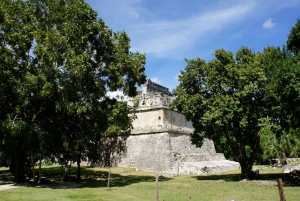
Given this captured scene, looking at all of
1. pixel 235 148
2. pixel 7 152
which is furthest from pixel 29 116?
pixel 235 148

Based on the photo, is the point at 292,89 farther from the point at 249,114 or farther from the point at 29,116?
the point at 29,116

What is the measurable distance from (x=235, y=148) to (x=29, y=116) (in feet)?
48.1

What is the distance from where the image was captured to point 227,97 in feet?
57.5

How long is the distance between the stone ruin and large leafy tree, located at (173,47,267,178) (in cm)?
614

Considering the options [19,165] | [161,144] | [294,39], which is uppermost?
[294,39]

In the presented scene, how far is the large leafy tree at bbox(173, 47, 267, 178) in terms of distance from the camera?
56.5 feet

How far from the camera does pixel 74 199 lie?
10875 millimetres

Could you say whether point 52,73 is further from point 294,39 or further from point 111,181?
point 294,39

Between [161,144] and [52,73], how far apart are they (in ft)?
49.2

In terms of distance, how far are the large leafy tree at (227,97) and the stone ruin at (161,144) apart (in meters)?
6.14

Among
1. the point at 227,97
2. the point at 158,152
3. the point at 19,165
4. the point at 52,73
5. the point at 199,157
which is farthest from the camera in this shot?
the point at 199,157

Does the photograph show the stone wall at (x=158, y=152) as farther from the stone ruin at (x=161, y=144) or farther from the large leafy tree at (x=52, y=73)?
the large leafy tree at (x=52, y=73)

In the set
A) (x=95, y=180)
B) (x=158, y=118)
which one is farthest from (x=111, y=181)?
(x=158, y=118)

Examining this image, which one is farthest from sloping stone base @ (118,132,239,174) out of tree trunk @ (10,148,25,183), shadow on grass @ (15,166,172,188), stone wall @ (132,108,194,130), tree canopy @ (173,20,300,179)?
tree trunk @ (10,148,25,183)
